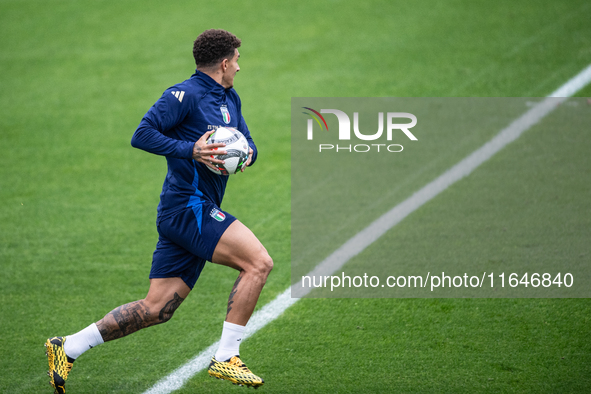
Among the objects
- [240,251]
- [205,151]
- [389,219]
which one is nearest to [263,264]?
[240,251]

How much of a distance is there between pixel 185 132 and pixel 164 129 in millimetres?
179

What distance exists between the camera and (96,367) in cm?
471

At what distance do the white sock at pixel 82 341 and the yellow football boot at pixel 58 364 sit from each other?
0.12ft

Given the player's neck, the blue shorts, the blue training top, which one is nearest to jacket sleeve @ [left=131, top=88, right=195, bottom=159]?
the blue training top

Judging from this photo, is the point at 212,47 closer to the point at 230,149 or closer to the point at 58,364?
the point at 230,149

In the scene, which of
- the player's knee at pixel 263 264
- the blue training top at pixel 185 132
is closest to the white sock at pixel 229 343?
the player's knee at pixel 263 264

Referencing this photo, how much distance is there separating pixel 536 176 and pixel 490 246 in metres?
1.91

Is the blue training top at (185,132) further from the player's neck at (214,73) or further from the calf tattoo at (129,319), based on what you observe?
the calf tattoo at (129,319)

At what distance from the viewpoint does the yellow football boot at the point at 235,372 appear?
3898mm

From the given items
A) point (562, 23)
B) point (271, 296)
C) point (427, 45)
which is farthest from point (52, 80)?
point (562, 23)

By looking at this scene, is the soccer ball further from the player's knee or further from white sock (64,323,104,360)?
white sock (64,323,104,360)

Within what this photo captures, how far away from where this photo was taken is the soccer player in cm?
408

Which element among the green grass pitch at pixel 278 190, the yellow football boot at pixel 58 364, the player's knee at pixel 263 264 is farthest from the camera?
the green grass pitch at pixel 278 190

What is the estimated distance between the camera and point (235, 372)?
156 inches
